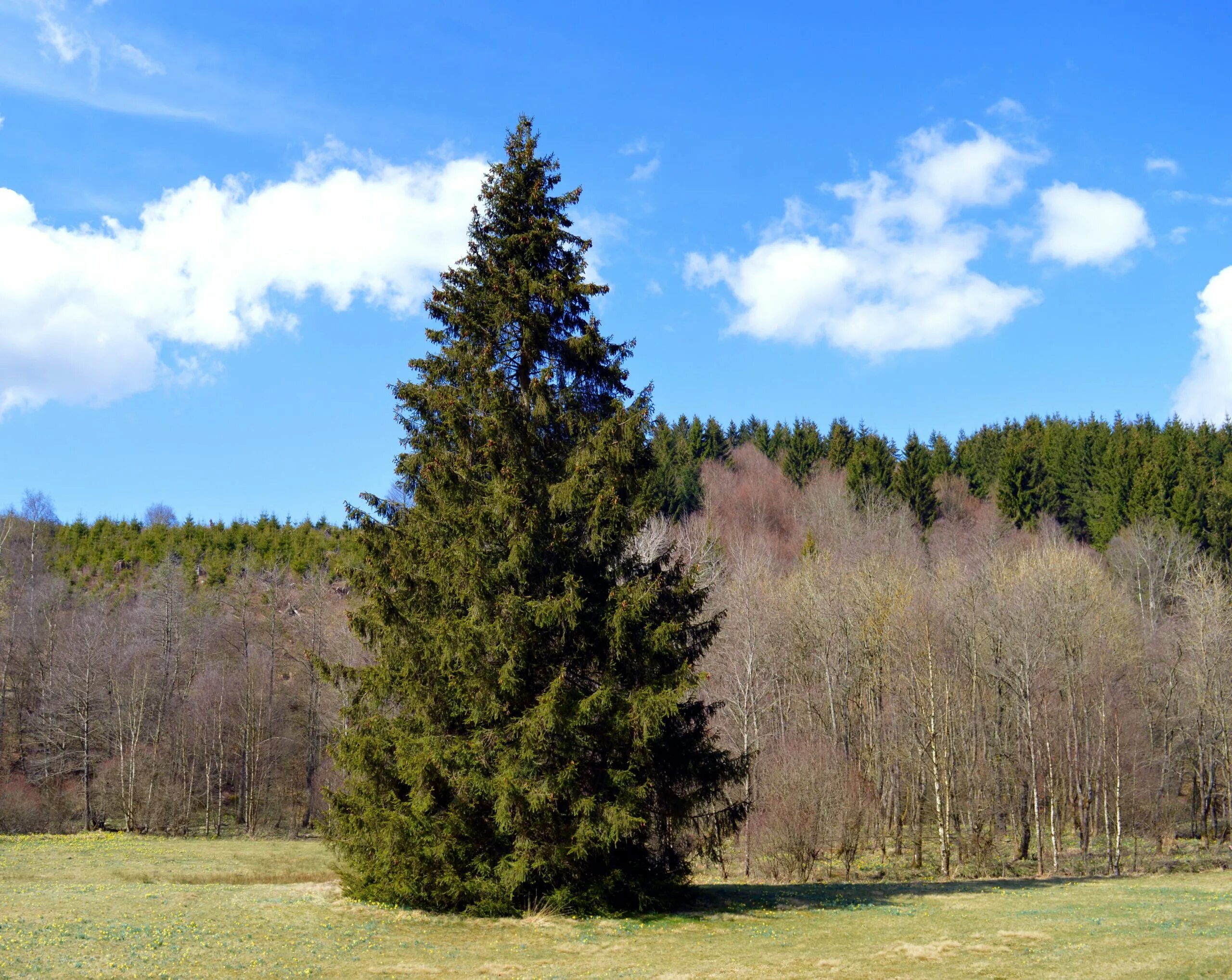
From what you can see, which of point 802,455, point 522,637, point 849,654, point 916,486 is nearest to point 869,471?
point 916,486

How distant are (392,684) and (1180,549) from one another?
6043 centimetres

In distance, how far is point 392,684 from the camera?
18609 millimetres

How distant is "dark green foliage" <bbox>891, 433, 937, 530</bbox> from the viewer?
74875 mm

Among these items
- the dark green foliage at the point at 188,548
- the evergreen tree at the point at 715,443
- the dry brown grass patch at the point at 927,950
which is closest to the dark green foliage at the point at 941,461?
the evergreen tree at the point at 715,443

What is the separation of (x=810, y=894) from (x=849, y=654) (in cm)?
2422

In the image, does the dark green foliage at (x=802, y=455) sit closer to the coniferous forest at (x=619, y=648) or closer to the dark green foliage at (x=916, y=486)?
the coniferous forest at (x=619, y=648)

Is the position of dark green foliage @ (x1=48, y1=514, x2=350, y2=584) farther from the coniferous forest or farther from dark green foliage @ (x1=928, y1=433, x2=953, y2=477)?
dark green foliage @ (x1=928, y1=433, x2=953, y2=477)

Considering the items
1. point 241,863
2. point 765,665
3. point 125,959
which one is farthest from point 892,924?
point 765,665

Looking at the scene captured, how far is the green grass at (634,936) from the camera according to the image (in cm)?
1305

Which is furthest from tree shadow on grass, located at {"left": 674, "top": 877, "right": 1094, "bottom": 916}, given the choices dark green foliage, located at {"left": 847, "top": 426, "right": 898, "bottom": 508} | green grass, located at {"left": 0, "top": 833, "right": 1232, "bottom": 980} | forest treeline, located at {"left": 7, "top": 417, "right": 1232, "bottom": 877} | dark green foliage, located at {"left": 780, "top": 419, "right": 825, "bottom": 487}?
dark green foliage, located at {"left": 780, "top": 419, "right": 825, "bottom": 487}

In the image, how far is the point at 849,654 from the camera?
44281mm

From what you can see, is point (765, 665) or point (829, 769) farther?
point (765, 665)

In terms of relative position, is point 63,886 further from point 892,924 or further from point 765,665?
point 765,665

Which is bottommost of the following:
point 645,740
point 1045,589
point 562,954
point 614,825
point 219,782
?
point 219,782
